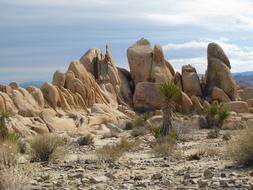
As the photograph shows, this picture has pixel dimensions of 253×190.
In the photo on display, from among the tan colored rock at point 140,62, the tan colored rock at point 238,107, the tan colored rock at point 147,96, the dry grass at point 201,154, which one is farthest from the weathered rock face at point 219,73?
the dry grass at point 201,154

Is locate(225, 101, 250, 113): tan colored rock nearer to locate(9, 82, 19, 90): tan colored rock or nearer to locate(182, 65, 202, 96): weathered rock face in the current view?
locate(182, 65, 202, 96): weathered rock face

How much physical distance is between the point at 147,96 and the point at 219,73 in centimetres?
843

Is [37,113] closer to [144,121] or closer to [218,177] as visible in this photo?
[144,121]

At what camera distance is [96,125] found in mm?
39812

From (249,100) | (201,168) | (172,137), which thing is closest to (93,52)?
(249,100)

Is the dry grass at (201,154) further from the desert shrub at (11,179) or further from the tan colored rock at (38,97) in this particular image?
the tan colored rock at (38,97)

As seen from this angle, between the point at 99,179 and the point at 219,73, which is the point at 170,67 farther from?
the point at 99,179

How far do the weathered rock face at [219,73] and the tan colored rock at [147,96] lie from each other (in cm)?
621

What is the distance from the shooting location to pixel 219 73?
54938 millimetres

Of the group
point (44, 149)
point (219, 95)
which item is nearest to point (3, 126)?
point (44, 149)

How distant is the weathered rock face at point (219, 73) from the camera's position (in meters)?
54.6

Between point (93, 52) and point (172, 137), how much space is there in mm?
32803

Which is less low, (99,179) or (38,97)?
(99,179)

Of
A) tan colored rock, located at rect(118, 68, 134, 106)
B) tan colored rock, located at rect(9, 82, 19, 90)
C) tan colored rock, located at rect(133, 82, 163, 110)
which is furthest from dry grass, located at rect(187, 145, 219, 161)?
tan colored rock, located at rect(118, 68, 134, 106)
